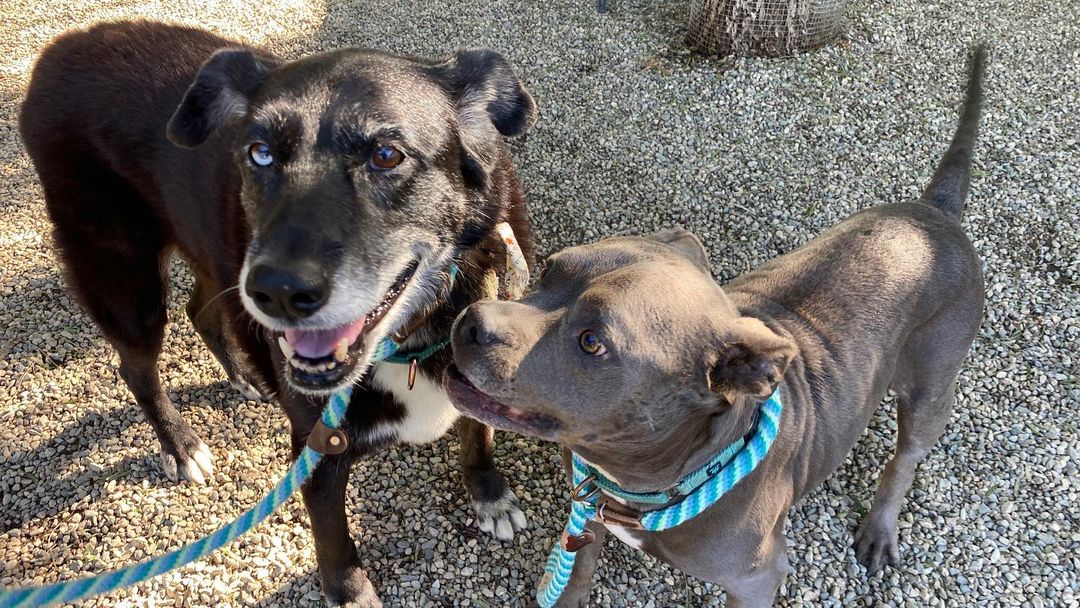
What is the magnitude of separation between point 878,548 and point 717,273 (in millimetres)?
1781

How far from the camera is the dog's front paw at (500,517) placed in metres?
3.25

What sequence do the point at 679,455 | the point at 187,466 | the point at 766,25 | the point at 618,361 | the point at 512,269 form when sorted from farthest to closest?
the point at 766,25 → the point at 187,466 → the point at 512,269 → the point at 679,455 → the point at 618,361

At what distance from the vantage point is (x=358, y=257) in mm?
2047

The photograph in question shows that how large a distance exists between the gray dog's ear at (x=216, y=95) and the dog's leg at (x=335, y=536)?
1.18m

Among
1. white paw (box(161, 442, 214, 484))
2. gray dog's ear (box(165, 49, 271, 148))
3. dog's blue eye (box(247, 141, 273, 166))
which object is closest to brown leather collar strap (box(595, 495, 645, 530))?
dog's blue eye (box(247, 141, 273, 166))

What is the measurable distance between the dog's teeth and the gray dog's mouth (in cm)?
51

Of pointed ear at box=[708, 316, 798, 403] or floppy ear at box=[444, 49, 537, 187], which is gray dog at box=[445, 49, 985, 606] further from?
floppy ear at box=[444, 49, 537, 187]

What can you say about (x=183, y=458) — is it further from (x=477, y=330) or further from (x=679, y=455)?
(x=679, y=455)

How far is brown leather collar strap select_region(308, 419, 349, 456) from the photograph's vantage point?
2404 mm

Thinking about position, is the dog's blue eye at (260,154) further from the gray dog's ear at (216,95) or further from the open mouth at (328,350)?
the open mouth at (328,350)

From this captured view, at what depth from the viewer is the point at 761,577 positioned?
251 centimetres

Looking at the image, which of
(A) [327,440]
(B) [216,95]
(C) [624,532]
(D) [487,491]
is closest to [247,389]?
(D) [487,491]

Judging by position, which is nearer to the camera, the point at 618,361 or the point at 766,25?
the point at 618,361

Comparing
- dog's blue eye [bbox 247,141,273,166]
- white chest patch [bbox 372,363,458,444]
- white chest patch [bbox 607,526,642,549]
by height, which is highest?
dog's blue eye [bbox 247,141,273,166]
